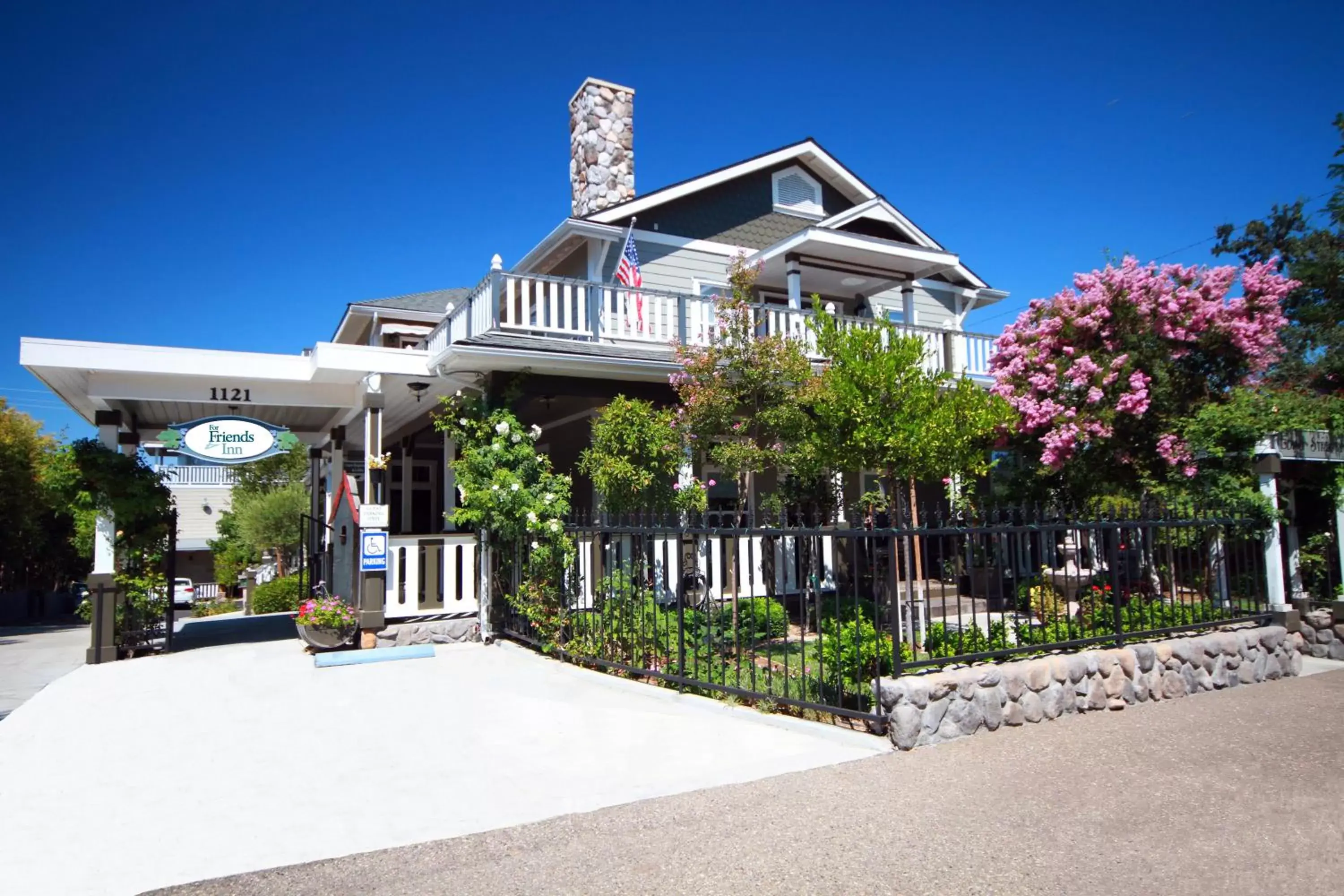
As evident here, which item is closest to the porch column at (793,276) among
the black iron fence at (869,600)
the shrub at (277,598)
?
the black iron fence at (869,600)

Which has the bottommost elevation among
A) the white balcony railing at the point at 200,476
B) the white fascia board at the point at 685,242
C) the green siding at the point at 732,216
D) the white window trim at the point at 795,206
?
the white balcony railing at the point at 200,476

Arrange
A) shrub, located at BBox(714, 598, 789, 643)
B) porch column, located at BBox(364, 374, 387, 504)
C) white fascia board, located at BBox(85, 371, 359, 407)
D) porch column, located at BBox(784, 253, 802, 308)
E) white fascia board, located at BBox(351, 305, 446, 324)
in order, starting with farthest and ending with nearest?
1. white fascia board, located at BBox(351, 305, 446, 324)
2. porch column, located at BBox(784, 253, 802, 308)
3. porch column, located at BBox(364, 374, 387, 504)
4. white fascia board, located at BBox(85, 371, 359, 407)
5. shrub, located at BBox(714, 598, 789, 643)

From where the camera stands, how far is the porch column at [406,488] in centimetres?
1741

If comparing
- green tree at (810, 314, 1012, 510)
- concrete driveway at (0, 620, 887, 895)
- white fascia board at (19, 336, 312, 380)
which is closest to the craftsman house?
white fascia board at (19, 336, 312, 380)

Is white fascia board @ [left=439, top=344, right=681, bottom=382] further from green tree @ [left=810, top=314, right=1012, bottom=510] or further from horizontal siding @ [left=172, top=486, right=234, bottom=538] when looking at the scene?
horizontal siding @ [left=172, top=486, right=234, bottom=538]

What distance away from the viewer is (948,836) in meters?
4.40

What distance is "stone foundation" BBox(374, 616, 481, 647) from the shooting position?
10.5 meters

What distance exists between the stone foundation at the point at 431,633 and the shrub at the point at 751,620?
325cm

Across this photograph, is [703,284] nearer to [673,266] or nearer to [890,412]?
[673,266]

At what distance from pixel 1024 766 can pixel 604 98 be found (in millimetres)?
14908

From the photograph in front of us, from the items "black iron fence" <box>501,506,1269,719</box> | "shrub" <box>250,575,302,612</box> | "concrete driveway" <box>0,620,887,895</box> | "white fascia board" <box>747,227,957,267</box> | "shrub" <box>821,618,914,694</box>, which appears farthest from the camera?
"shrub" <box>250,575,302,612</box>

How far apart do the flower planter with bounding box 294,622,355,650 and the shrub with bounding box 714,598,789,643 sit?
14.4ft

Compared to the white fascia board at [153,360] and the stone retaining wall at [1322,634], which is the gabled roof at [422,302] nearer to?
the white fascia board at [153,360]

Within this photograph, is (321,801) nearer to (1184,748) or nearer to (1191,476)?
(1184,748)
